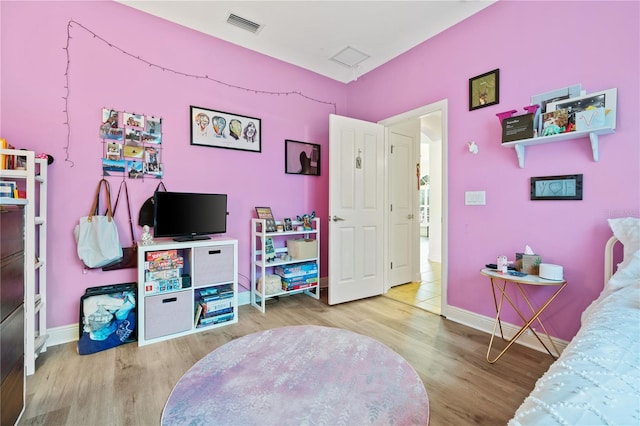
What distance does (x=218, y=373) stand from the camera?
55.3 inches

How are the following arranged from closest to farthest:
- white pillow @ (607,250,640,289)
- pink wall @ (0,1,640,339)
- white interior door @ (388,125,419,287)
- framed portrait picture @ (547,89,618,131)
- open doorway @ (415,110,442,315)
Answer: white pillow @ (607,250,640,289), framed portrait picture @ (547,89,618,131), pink wall @ (0,1,640,339), white interior door @ (388,125,419,287), open doorway @ (415,110,442,315)

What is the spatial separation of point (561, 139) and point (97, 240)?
3.65 metres

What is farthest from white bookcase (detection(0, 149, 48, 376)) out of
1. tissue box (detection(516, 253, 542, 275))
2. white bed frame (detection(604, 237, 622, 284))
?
white bed frame (detection(604, 237, 622, 284))

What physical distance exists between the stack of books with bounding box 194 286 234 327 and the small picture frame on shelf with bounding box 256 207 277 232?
76cm

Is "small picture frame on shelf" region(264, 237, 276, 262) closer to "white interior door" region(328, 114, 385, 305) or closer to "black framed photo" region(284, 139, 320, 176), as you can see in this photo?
"white interior door" region(328, 114, 385, 305)

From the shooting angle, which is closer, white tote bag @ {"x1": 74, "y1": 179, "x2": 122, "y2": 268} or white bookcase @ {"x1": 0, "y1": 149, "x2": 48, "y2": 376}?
white bookcase @ {"x1": 0, "y1": 149, "x2": 48, "y2": 376}

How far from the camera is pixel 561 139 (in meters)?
2.02

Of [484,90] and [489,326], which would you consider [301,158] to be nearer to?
[484,90]

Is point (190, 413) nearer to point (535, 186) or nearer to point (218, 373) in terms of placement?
point (218, 373)

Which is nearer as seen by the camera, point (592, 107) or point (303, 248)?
point (592, 107)

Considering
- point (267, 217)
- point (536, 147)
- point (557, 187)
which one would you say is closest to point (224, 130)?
point (267, 217)

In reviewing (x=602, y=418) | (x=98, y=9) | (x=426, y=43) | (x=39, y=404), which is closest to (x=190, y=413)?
(x=39, y=404)

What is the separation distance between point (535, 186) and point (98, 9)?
3.91 meters

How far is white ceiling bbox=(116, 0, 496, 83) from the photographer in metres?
2.52
